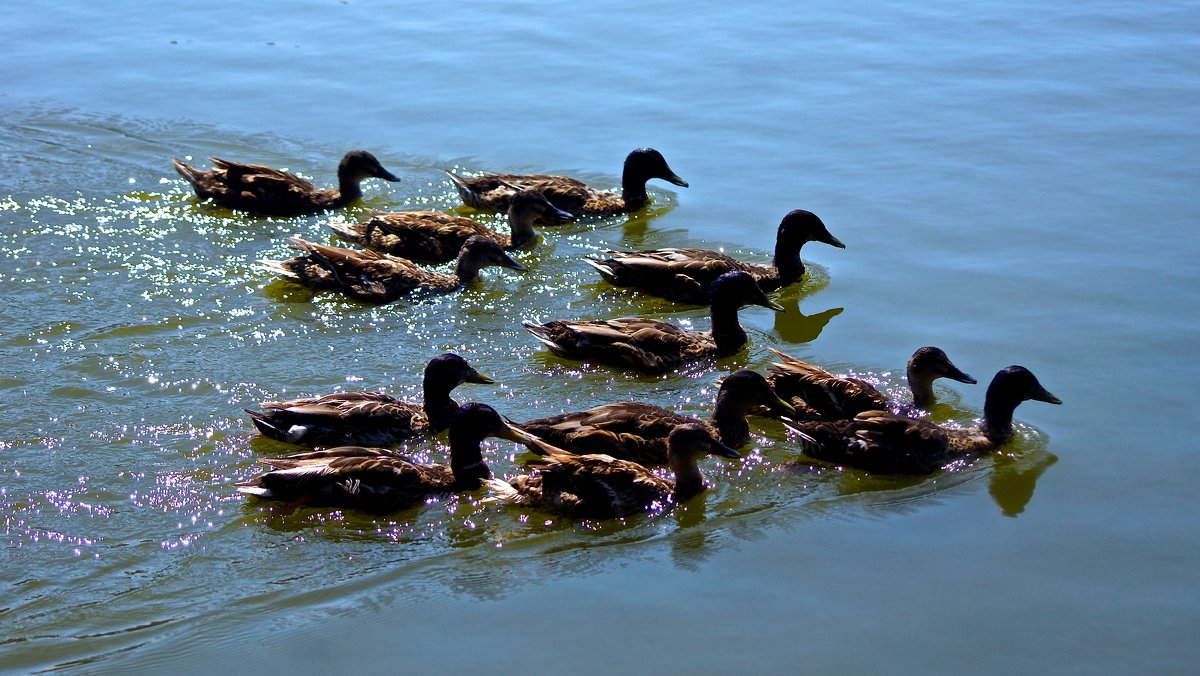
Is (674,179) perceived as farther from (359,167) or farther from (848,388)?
(848,388)

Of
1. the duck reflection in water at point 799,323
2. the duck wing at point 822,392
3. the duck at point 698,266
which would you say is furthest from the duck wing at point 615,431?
the duck at point 698,266

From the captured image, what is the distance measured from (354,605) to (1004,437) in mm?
4071

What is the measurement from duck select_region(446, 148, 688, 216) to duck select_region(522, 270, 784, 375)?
279cm

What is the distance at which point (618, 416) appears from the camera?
323 inches

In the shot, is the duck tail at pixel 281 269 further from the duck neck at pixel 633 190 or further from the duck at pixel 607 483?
the duck at pixel 607 483

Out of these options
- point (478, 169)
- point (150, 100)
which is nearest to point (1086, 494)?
point (478, 169)

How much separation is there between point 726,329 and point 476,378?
206cm

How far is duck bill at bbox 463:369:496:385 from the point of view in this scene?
28.5 feet

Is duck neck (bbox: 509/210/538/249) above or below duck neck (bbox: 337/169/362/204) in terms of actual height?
below

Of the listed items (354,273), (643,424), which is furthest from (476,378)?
(354,273)

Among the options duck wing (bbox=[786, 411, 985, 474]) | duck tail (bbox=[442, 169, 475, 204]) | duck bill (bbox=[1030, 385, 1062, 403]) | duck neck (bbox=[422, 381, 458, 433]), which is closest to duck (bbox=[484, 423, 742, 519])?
duck wing (bbox=[786, 411, 985, 474])

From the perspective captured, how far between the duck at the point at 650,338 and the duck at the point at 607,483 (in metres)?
1.65

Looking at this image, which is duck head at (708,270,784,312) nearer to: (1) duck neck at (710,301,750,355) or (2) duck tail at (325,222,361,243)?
(1) duck neck at (710,301,750,355)

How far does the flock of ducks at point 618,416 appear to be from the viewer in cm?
758
